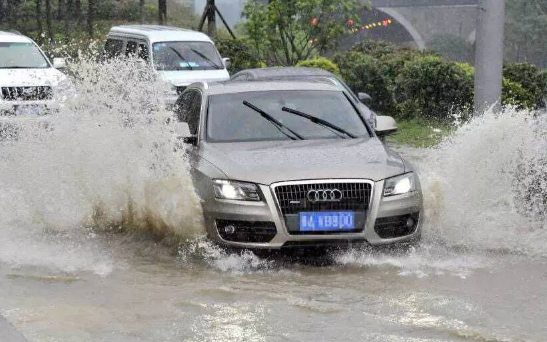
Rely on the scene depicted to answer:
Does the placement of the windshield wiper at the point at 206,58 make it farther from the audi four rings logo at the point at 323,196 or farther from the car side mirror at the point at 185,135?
the audi four rings logo at the point at 323,196

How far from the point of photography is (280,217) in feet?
27.8

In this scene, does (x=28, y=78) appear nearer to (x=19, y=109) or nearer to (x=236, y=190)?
(x=19, y=109)

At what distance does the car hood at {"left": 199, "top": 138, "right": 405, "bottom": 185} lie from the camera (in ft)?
28.2

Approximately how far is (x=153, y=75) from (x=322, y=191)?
13.3ft

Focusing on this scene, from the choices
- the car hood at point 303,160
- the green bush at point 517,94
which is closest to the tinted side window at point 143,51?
the green bush at point 517,94

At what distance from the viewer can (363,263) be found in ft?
28.5

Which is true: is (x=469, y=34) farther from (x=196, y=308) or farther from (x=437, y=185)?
(x=196, y=308)

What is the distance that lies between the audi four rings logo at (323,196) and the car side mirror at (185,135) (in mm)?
1643

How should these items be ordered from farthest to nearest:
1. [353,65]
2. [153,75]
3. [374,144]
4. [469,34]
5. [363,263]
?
[469,34]
[353,65]
[153,75]
[374,144]
[363,263]

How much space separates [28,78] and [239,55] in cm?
1275

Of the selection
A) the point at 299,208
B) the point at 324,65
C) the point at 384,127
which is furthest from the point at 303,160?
the point at 324,65

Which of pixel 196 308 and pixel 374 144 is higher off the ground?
pixel 374 144

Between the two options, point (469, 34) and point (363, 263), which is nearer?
point (363, 263)

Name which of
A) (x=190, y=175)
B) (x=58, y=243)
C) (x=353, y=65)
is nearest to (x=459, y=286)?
(x=190, y=175)
